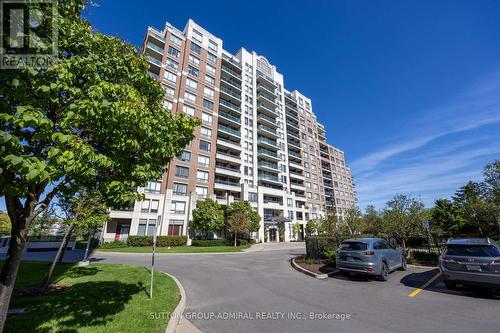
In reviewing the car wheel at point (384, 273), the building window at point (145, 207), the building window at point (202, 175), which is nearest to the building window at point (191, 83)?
the building window at point (202, 175)

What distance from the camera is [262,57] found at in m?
61.9

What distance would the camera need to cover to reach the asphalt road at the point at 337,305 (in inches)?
224

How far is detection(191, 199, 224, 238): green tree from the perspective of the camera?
3344cm

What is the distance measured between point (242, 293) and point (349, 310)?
388cm

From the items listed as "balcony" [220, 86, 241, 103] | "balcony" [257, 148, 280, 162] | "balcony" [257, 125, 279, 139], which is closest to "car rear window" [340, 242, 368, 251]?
"balcony" [257, 148, 280, 162]

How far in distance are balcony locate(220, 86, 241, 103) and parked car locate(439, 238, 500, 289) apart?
4517cm

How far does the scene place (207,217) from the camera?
1312 inches

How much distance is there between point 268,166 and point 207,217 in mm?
21556

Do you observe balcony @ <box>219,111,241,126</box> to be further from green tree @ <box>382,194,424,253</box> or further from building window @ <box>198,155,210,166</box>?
green tree @ <box>382,194,424,253</box>

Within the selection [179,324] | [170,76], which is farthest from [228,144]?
[179,324]

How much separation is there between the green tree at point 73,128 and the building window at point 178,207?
31541 millimetres

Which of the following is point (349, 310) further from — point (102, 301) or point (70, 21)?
point (70, 21)

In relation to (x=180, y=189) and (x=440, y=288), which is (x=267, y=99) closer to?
(x=180, y=189)

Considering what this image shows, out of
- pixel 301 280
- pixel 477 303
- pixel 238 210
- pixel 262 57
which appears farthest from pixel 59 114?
pixel 262 57
